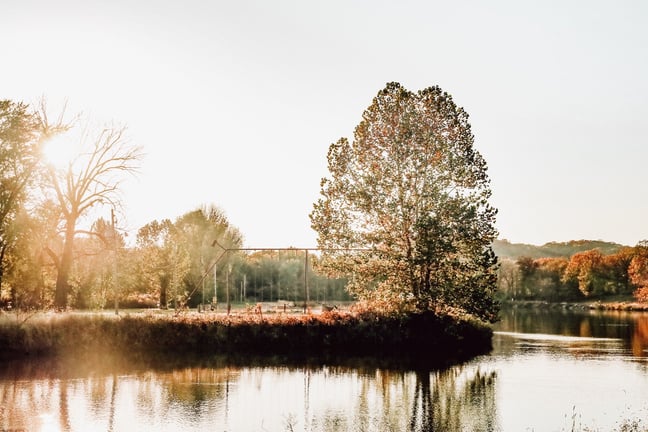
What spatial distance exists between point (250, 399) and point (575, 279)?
132499 millimetres

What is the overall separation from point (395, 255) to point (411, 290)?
212cm

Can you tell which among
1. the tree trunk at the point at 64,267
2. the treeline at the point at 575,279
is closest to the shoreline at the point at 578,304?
the treeline at the point at 575,279

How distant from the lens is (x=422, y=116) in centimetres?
3922

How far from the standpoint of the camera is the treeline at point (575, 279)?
13638cm

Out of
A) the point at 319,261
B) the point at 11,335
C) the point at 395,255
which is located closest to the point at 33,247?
the point at 11,335

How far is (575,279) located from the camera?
142625 mm

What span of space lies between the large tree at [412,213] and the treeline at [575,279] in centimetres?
9920

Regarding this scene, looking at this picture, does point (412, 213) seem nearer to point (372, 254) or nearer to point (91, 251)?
point (372, 254)

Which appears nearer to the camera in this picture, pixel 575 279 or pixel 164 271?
pixel 164 271

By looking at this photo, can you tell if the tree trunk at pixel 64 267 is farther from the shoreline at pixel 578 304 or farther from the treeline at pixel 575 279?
the treeline at pixel 575 279

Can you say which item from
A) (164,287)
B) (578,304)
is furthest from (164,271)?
(578,304)

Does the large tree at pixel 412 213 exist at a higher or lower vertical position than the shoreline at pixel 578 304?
higher

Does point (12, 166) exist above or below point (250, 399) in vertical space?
above

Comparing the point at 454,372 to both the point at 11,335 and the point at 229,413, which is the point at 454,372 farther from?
the point at 11,335
